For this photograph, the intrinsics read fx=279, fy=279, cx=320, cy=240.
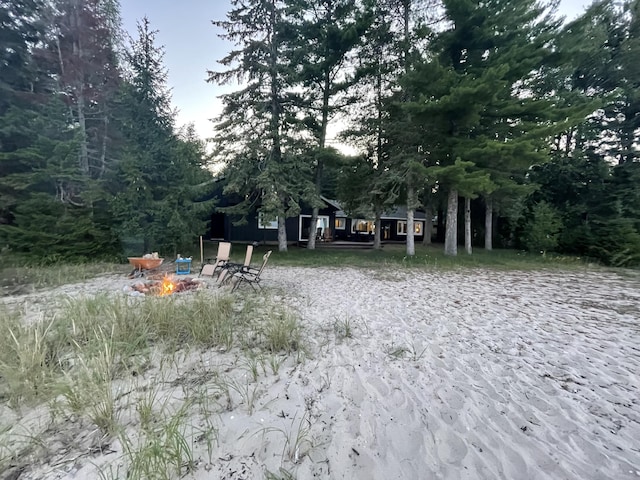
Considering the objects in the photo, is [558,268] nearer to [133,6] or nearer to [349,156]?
[349,156]

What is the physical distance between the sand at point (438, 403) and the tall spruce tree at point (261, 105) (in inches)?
358

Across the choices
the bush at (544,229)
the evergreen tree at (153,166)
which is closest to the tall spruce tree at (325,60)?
the evergreen tree at (153,166)

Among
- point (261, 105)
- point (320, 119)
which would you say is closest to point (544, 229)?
point (320, 119)

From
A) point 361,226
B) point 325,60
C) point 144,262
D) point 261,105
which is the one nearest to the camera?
point 144,262

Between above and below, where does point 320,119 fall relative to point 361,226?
above

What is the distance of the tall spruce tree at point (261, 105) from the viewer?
12.7m

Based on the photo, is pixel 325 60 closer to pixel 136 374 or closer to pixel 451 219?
pixel 451 219

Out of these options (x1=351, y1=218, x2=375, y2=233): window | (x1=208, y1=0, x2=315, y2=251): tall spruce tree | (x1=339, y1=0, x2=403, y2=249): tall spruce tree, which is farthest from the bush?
(x1=208, y1=0, x2=315, y2=251): tall spruce tree

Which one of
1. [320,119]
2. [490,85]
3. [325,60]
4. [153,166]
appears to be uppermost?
[325,60]

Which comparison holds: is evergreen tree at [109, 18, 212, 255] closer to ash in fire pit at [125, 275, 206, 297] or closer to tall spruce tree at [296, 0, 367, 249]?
ash in fire pit at [125, 275, 206, 297]

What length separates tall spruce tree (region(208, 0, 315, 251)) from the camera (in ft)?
41.6

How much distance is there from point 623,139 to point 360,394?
22.7 m

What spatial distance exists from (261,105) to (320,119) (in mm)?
3607

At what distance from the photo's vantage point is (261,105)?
1296cm
